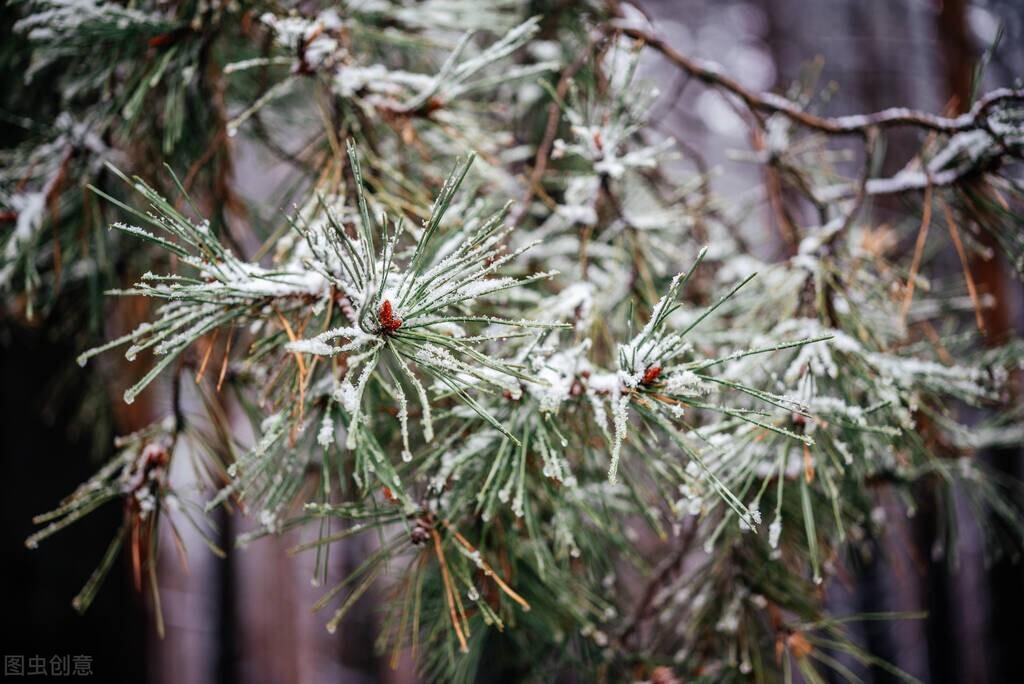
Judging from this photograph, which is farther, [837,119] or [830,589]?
[830,589]

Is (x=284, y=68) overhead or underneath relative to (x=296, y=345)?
overhead

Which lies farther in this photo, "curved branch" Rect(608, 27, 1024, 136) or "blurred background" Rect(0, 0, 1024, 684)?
"blurred background" Rect(0, 0, 1024, 684)

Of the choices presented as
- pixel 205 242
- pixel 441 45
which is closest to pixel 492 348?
pixel 205 242

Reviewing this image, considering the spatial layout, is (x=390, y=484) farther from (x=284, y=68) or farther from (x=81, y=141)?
(x=284, y=68)

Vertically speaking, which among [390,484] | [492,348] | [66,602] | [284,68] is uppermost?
[284,68]

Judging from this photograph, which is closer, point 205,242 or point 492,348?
point 205,242

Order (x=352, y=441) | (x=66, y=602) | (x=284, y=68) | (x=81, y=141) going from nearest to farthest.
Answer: (x=352, y=441)
(x=81, y=141)
(x=284, y=68)
(x=66, y=602)

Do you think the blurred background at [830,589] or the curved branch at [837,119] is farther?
the blurred background at [830,589]

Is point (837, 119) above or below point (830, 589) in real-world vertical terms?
above
